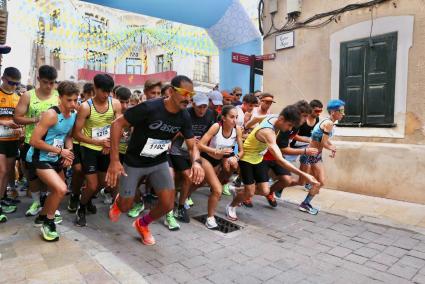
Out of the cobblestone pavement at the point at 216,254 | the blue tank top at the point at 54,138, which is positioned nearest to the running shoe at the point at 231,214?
the cobblestone pavement at the point at 216,254

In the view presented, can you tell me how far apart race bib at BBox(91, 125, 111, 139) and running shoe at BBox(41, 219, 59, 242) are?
3.77ft

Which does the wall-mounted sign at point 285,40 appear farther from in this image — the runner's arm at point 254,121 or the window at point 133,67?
the window at point 133,67

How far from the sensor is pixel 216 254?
3.85m

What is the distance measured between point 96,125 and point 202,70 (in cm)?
2863

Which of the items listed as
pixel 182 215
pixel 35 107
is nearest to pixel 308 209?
pixel 182 215

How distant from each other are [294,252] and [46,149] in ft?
9.76

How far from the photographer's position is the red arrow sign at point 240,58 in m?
8.88

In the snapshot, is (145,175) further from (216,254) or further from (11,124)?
(11,124)

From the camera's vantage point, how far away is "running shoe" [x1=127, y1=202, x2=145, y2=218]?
16.5 ft

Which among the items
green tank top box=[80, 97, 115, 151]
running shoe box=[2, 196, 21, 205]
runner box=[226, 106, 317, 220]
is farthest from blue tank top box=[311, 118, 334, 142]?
running shoe box=[2, 196, 21, 205]

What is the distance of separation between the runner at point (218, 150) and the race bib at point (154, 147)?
0.92 meters

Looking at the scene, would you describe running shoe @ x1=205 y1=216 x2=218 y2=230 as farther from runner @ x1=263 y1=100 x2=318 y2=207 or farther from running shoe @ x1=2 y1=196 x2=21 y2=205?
running shoe @ x1=2 y1=196 x2=21 y2=205

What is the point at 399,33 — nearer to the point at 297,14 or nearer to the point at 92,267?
the point at 297,14

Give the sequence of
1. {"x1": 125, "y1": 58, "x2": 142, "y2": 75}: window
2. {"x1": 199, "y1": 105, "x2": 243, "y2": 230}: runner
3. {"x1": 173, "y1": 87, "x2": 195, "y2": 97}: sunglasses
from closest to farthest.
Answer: {"x1": 173, "y1": 87, "x2": 195, "y2": 97}: sunglasses → {"x1": 199, "y1": 105, "x2": 243, "y2": 230}: runner → {"x1": 125, "y1": 58, "x2": 142, "y2": 75}: window
